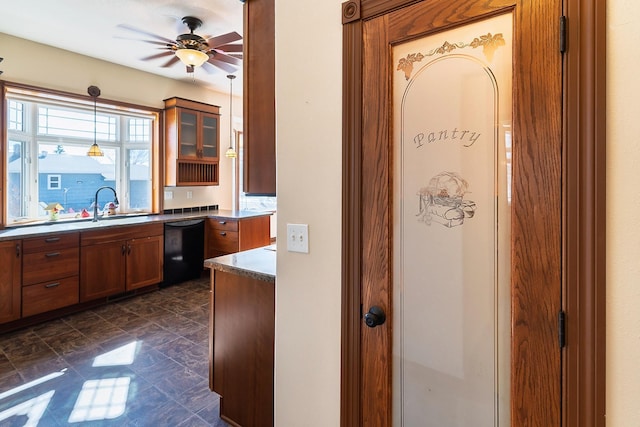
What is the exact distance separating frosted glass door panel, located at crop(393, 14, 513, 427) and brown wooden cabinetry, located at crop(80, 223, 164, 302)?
12.3 feet

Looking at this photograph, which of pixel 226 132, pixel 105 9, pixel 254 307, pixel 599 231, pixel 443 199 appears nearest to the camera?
pixel 599 231

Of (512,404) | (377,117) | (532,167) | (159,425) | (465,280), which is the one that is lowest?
(159,425)

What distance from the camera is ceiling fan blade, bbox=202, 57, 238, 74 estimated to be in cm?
401

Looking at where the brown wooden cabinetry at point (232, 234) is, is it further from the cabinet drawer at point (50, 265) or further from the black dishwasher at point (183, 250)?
the cabinet drawer at point (50, 265)

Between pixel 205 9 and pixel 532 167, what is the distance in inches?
122

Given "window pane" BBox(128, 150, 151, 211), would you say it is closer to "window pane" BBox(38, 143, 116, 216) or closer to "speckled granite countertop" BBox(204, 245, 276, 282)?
"window pane" BBox(38, 143, 116, 216)

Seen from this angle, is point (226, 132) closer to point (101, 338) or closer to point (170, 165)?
point (170, 165)

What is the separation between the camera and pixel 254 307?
5.74 ft

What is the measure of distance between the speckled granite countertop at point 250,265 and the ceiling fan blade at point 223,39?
2.30m

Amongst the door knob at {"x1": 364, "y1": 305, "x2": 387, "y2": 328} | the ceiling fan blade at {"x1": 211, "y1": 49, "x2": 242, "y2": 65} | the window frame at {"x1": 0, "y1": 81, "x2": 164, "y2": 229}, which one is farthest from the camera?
the ceiling fan blade at {"x1": 211, "y1": 49, "x2": 242, "y2": 65}

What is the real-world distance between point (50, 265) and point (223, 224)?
2.00 meters

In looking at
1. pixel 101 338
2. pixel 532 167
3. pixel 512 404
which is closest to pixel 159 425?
pixel 101 338

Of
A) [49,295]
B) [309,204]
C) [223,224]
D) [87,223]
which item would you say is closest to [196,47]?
[223,224]

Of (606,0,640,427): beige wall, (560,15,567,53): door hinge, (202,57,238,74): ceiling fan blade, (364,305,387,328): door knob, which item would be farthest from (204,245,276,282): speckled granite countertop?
(202,57,238,74): ceiling fan blade
